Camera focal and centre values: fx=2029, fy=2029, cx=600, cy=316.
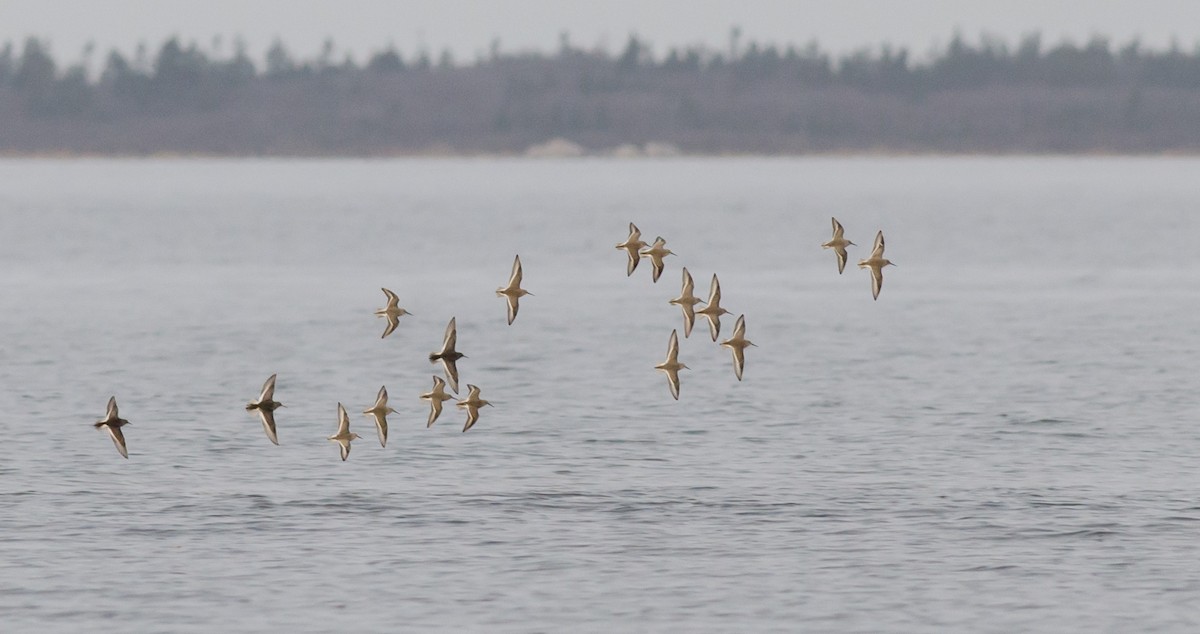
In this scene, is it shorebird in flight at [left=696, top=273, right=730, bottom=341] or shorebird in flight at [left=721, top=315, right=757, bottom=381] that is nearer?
shorebird in flight at [left=696, top=273, right=730, bottom=341]

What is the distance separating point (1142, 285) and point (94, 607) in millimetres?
60522

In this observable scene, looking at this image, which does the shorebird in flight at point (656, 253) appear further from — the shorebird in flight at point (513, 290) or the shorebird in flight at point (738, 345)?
the shorebird in flight at point (513, 290)

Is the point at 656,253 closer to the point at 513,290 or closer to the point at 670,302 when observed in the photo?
the point at 670,302

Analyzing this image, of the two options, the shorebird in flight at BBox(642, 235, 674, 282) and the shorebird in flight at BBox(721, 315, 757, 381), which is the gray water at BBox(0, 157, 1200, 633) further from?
the shorebird in flight at BBox(642, 235, 674, 282)

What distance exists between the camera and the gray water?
2528 centimetres

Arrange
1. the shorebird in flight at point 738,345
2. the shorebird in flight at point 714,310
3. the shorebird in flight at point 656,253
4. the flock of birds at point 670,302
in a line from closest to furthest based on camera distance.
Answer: the shorebird in flight at point 656,253 → the flock of birds at point 670,302 → the shorebird in flight at point 714,310 → the shorebird in flight at point 738,345

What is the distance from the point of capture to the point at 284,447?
37.0 meters

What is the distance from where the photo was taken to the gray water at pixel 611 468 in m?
25.3

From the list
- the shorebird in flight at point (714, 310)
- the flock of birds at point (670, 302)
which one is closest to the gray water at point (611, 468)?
the flock of birds at point (670, 302)

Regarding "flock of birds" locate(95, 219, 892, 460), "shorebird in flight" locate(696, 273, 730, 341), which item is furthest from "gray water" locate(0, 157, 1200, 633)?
"shorebird in flight" locate(696, 273, 730, 341)

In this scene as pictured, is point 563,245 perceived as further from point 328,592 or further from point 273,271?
point 328,592

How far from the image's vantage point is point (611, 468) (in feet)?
112

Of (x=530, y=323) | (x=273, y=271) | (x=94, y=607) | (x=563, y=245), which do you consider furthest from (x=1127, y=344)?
(x=563, y=245)

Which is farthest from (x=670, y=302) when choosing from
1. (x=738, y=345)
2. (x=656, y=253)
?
(x=738, y=345)
